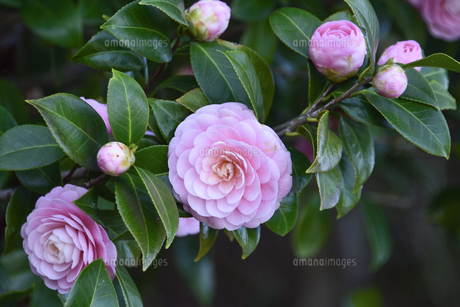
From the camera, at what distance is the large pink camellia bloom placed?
485 mm

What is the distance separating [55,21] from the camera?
Result: 0.93m

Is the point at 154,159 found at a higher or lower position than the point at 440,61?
lower

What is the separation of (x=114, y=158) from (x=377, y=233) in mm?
1203

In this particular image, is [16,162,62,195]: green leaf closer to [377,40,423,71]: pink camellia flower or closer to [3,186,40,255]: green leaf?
[3,186,40,255]: green leaf

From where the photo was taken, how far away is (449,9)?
43.4 inches

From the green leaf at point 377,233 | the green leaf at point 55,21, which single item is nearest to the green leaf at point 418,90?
the green leaf at point 55,21

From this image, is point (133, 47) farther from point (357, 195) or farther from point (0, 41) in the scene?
point (0, 41)

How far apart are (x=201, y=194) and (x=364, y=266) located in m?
1.97

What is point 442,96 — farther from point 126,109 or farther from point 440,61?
point 126,109

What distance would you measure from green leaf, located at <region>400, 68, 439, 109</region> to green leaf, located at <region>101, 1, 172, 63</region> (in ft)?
1.19

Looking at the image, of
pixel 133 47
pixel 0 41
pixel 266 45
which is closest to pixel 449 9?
pixel 266 45

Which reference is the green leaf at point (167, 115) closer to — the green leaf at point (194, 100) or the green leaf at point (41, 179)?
the green leaf at point (194, 100)

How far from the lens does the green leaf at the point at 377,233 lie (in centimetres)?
136

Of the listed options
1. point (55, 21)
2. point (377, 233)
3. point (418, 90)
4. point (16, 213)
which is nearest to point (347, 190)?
point (418, 90)
